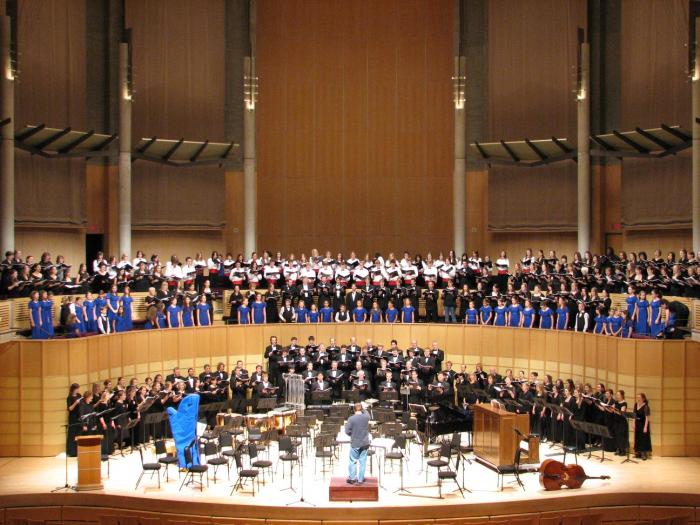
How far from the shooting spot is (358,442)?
39.6 ft

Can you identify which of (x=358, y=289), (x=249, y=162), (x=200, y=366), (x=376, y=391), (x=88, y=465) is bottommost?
(x=88, y=465)

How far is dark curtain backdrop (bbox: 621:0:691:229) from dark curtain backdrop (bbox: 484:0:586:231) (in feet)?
5.11

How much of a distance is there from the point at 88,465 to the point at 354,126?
15.3 metres

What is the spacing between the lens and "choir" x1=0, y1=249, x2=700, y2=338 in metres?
17.0

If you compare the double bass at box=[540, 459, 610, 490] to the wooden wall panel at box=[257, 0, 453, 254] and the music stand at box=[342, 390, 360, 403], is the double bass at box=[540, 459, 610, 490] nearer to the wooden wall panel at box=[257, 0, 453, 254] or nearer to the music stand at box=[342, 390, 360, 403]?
the music stand at box=[342, 390, 360, 403]

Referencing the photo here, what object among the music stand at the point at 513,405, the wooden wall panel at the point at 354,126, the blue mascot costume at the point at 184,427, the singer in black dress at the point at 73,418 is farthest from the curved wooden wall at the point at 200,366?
the wooden wall panel at the point at 354,126

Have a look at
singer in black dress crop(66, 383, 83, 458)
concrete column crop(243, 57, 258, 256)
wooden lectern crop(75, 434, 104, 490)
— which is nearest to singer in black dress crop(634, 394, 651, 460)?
wooden lectern crop(75, 434, 104, 490)

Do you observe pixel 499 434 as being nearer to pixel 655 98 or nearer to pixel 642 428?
pixel 642 428

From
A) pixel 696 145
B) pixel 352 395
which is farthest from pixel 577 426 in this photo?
pixel 696 145

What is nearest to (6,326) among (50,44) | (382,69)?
(50,44)

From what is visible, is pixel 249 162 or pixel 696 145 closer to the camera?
pixel 696 145

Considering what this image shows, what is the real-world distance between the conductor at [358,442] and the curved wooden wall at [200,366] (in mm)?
6102

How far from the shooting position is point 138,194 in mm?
24656

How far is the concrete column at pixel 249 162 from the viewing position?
2428cm
